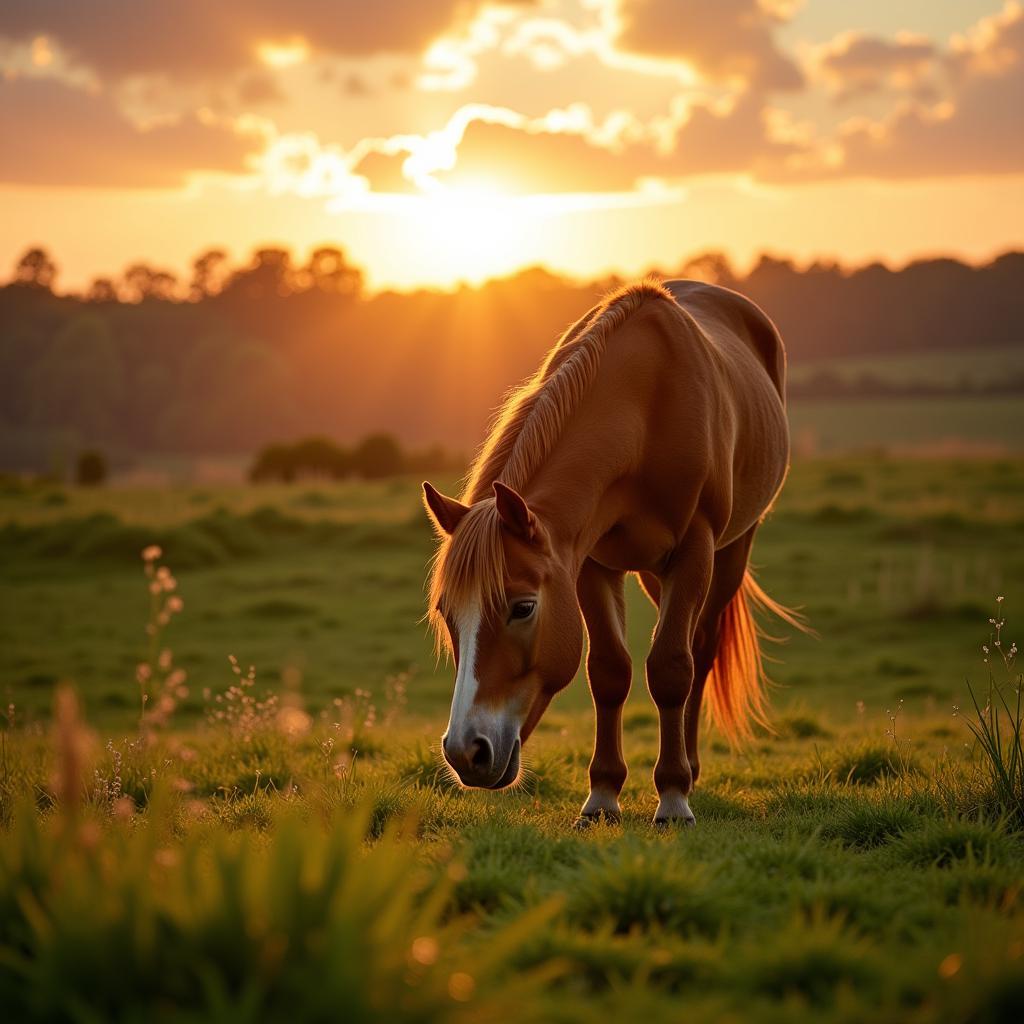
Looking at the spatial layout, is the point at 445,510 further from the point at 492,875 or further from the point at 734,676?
the point at 734,676

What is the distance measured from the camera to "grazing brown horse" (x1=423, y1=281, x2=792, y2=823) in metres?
4.38

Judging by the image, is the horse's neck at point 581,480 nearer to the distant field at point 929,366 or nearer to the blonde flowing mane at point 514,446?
the blonde flowing mane at point 514,446

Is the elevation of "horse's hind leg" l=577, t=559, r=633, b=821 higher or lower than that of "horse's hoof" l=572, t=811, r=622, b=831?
higher

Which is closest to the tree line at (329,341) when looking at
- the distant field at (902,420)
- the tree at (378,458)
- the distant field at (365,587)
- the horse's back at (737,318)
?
the distant field at (902,420)

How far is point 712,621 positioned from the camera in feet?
22.5

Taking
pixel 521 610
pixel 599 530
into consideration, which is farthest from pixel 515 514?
pixel 599 530

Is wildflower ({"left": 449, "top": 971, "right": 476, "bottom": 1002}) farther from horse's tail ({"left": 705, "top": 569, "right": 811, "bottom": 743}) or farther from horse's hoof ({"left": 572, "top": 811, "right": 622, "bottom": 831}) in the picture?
horse's tail ({"left": 705, "top": 569, "right": 811, "bottom": 743})

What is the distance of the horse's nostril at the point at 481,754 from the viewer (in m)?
4.24

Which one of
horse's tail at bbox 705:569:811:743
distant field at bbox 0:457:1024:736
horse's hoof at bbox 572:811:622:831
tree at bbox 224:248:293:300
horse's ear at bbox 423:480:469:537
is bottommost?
distant field at bbox 0:457:1024:736

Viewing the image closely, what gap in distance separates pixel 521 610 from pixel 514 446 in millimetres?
862

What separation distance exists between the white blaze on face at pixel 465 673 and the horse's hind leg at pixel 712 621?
99.6 inches

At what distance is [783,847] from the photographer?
4223 mm

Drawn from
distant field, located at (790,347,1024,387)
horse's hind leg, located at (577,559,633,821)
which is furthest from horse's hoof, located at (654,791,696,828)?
distant field, located at (790,347,1024,387)

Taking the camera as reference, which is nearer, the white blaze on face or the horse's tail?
the white blaze on face
